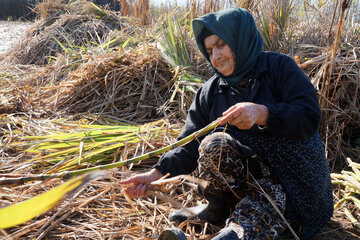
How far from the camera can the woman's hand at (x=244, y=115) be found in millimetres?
1205

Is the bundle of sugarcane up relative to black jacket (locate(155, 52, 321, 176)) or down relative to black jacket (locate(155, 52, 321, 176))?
down

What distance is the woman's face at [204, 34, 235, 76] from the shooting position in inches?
59.8

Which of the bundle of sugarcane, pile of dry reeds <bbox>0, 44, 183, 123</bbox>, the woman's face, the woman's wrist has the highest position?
the woman's face

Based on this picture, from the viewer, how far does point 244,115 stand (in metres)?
1.21

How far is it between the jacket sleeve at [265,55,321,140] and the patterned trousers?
19 centimetres

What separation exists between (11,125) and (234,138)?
195cm

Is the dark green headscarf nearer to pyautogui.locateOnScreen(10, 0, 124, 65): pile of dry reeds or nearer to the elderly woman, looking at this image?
the elderly woman

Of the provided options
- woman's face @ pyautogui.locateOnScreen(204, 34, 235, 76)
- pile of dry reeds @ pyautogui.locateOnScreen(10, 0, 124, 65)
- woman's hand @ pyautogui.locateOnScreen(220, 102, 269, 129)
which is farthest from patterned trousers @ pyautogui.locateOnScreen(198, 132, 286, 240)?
pile of dry reeds @ pyautogui.locateOnScreen(10, 0, 124, 65)

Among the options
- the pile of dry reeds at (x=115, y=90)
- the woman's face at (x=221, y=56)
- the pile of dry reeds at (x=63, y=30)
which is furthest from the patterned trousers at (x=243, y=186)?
the pile of dry reeds at (x=63, y=30)

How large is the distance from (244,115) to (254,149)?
12.0 inches

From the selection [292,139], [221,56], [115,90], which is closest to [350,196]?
[292,139]

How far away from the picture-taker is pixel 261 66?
1499 millimetres

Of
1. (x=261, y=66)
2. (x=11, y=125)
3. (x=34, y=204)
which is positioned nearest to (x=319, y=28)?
(x=261, y=66)

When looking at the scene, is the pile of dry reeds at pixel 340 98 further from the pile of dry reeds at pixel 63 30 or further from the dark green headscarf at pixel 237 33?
the pile of dry reeds at pixel 63 30
